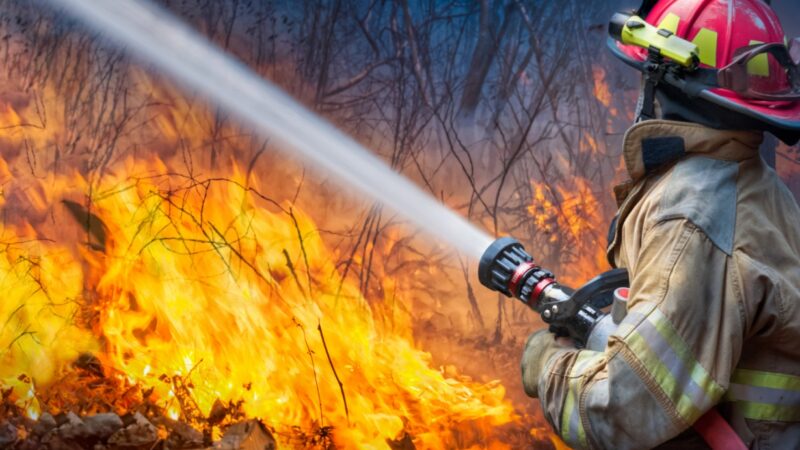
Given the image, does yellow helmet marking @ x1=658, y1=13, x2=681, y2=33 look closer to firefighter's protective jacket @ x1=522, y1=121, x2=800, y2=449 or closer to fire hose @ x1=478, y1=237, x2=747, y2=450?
firefighter's protective jacket @ x1=522, y1=121, x2=800, y2=449

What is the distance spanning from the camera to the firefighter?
225cm

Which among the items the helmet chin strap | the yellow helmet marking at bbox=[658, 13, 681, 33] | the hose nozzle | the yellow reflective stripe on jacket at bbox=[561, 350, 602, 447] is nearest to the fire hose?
the hose nozzle

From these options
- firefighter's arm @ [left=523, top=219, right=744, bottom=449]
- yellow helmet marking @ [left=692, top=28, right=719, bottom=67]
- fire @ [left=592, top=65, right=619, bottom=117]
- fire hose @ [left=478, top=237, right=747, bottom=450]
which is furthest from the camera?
fire @ [left=592, top=65, right=619, bottom=117]

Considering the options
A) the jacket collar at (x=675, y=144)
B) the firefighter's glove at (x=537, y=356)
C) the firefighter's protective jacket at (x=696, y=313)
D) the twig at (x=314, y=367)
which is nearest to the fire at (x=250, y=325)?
the twig at (x=314, y=367)

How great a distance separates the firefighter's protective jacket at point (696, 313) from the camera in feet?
7.36

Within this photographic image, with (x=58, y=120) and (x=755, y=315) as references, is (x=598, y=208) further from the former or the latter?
(x=58, y=120)

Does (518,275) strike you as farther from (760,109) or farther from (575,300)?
(760,109)

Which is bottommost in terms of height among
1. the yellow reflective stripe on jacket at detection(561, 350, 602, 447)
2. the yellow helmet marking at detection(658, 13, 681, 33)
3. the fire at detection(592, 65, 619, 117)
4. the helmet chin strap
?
the yellow reflective stripe on jacket at detection(561, 350, 602, 447)

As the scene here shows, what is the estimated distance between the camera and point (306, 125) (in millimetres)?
5059

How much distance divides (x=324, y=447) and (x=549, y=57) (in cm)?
244

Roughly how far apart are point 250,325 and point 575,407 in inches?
114

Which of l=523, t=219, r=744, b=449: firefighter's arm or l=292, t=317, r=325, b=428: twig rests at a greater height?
l=523, t=219, r=744, b=449: firefighter's arm

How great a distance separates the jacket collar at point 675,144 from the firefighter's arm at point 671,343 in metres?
0.26

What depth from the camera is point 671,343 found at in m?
2.24
